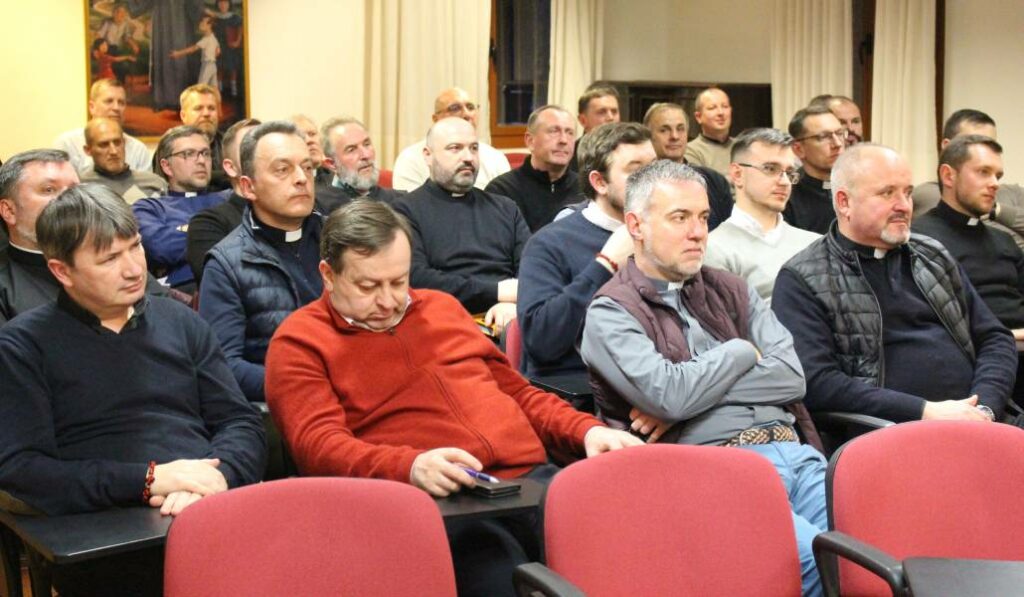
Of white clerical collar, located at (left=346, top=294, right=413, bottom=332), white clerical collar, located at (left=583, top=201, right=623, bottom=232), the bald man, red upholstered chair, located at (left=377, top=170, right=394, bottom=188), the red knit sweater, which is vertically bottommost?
the red knit sweater

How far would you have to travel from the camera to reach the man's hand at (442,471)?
2.29 m

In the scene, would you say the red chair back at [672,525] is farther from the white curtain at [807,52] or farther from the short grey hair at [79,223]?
the white curtain at [807,52]

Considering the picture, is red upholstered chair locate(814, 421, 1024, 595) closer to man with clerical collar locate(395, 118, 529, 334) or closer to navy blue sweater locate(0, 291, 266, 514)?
navy blue sweater locate(0, 291, 266, 514)

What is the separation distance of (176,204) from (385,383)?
105 inches

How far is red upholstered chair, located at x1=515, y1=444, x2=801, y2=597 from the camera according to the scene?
2.07 m

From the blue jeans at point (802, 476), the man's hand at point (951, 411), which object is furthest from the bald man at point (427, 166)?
the blue jeans at point (802, 476)

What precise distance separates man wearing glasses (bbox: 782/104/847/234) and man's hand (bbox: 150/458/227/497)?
323 cm

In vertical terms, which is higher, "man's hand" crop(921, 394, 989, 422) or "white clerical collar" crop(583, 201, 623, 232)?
"white clerical collar" crop(583, 201, 623, 232)

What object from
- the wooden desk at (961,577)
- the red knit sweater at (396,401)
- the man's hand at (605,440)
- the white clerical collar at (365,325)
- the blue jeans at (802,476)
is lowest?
the blue jeans at (802,476)

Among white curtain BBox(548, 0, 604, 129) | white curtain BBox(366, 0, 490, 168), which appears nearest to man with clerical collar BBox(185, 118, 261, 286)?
white curtain BBox(366, 0, 490, 168)

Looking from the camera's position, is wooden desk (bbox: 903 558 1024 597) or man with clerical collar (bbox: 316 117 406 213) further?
man with clerical collar (bbox: 316 117 406 213)

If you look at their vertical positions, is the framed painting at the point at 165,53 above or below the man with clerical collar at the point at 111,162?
above

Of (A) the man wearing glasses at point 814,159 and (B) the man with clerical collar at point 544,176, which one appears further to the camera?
(B) the man with clerical collar at point 544,176

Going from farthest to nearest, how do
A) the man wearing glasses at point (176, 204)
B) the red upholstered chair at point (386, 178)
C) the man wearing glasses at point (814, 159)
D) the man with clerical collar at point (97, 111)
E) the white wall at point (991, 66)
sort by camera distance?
1. the white wall at point (991, 66)
2. the red upholstered chair at point (386, 178)
3. the man with clerical collar at point (97, 111)
4. the man wearing glasses at point (814, 159)
5. the man wearing glasses at point (176, 204)
